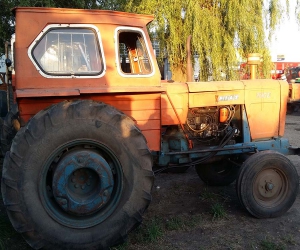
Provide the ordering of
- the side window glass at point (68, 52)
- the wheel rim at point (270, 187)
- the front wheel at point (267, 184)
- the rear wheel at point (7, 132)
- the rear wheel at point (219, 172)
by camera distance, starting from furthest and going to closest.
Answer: the rear wheel at point (219, 172), the rear wheel at point (7, 132), the wheel rim at point (270, 187), the front wheel at point (267, 184), the side window glass at point (68, 52)

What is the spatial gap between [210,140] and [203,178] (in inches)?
39.6

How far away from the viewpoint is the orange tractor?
3316mm

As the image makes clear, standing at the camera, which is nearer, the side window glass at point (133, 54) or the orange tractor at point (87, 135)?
the orange tractor at point (87, 135)

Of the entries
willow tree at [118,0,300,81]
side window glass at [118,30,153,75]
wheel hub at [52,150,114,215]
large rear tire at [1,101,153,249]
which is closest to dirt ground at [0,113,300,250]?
large rear tire at [1,101,153,249]

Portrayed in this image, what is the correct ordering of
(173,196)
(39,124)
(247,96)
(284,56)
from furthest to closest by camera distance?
(284,56)
(173,196)
(247,96)
(39,124)

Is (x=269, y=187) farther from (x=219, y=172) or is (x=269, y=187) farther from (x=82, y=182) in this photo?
(x=82, y=182)

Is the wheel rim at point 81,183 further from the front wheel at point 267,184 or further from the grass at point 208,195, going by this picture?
the grass at point 208,195

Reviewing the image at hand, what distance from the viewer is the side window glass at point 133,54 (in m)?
4.11

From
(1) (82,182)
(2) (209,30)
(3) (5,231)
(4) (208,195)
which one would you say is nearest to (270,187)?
(4) (208,195)

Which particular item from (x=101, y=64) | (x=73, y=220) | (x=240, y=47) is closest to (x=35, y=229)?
(x=73, y=220)

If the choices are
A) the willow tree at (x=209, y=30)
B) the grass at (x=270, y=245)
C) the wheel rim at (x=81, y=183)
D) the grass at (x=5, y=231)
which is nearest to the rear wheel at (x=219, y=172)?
the grass at (x=270, y=245)

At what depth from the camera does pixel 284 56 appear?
28750mm

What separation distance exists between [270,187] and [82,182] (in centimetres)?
230

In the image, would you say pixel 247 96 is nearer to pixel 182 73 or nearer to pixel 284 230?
pixel 284 230
